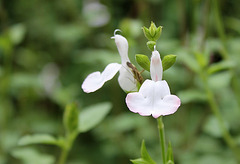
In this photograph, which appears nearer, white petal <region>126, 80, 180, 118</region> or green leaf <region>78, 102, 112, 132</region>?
white petal <region>126, 80, 180, 118</region>

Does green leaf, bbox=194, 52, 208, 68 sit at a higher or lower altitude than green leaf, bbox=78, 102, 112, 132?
higher

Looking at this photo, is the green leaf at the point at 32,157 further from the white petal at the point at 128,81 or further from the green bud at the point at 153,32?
the green bud at the point at 153,32

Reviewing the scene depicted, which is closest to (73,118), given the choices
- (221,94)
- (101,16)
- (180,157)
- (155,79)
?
(155,79)

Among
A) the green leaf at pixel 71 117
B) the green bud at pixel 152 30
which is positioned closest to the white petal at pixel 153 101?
the green bud at pixel 152 30

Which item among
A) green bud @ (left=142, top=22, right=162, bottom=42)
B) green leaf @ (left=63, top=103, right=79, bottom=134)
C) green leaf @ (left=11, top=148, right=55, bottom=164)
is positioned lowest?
green leaf @ (left=11, top=148, right=55, bottom=164)

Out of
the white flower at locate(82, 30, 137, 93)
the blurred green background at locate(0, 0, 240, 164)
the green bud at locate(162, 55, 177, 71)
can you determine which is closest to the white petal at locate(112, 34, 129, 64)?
the white flower at locate(82, 30, 137, 93)

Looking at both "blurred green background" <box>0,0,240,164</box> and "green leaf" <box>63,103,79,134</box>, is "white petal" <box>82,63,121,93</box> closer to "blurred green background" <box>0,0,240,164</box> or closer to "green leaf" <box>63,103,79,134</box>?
"green leaf" <box>63,103,79,134</box>

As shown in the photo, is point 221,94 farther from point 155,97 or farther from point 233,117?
point 155,97
